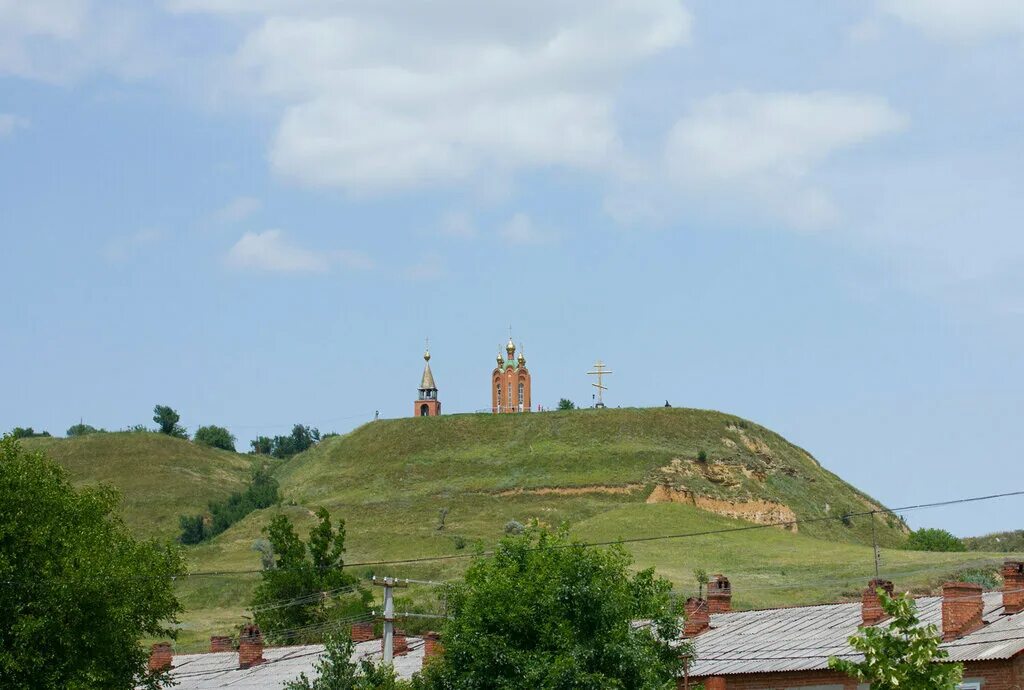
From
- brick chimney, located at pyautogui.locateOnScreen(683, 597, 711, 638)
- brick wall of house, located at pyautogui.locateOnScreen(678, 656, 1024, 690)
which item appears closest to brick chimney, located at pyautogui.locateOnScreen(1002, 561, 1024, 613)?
brick wall of house, located at pyautogui.locateOnScreen(678, 656, 1024, 690)

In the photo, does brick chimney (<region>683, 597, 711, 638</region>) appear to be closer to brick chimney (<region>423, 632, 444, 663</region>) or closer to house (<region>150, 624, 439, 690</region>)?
brick chimney (<region>423, 632, 444, 663</region>)

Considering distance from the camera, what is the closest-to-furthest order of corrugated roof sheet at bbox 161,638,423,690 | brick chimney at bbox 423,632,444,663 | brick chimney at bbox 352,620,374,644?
brick chimney at bbox 423,632,444,663 < corrugated roof sheet at bbox 161,638,423,690 < brick chimney at bbox 352,620,374,644

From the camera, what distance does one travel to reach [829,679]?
3775cm

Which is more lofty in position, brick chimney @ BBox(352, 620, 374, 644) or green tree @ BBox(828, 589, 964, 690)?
brick chimney @ BBox(352, 620, 374, 644)

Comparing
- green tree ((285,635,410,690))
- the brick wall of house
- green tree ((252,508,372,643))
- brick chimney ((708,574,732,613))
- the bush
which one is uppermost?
the bush

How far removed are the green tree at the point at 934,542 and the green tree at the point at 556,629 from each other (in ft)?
270

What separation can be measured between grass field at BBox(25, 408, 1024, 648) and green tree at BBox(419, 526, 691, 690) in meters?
56.9

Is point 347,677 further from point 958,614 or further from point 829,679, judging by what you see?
point 958,614

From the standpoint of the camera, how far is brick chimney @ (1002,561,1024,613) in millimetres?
37688

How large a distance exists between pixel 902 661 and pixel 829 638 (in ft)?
49.9

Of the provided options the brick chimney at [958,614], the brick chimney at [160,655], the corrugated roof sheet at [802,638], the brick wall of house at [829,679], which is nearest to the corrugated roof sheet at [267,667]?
the brick chimney at [160,655]

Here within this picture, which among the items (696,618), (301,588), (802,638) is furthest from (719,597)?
(301,588)

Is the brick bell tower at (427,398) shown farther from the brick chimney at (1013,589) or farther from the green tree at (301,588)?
the brick chimney at (1013,589)

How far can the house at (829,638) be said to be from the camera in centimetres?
3506
